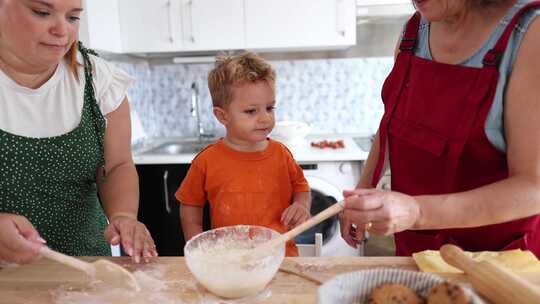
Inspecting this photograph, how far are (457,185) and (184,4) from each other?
1954 mm

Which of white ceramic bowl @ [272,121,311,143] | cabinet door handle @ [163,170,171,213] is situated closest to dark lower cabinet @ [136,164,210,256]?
cabinet door handle @ [163,170,171,213]

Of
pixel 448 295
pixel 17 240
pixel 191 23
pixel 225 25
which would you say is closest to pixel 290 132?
pixel 225 25

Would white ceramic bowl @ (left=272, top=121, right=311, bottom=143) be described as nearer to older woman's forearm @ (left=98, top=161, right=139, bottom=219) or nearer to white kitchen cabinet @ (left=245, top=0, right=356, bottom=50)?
white kitchen cabinet @ (left=245, top=0, right=356, bottom=50)

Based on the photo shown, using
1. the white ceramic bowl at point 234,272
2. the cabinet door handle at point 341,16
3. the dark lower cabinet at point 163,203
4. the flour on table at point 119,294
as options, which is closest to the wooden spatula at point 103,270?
the flour on table at point 119,294

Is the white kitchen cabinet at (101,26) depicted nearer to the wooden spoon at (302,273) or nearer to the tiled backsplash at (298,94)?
the tiled backsplash at (298,94)

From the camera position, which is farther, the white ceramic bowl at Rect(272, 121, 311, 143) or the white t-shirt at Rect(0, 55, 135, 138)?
the white ceramic bowl at Rect(272, 121, 311, 143)

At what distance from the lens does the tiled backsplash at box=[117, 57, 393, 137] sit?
2760 millimetres

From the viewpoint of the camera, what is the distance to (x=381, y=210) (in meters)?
0.71

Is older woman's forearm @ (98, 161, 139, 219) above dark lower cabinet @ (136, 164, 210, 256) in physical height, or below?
above

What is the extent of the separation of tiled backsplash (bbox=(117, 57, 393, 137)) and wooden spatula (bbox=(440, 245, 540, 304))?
7.08 feet

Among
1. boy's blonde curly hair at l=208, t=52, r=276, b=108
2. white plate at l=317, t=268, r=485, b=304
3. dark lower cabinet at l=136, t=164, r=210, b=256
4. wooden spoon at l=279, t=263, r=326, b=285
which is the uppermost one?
boy's blonde curly hair at l=208, t=52, r=276, b=108

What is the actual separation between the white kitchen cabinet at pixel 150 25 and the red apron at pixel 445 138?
5.48 feet

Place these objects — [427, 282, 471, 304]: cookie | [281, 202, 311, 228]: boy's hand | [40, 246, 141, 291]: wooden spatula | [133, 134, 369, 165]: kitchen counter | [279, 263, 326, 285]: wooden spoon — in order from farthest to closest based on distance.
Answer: [133, 134, 369, 165]: kitchen counter < [281, 202, 311, 228]: boy's hand < [279, 263, 326, 285]: wooden spoon < [40, 246, 141, 291]: wooden spatula < [427, 282, 471, 304]: cookie

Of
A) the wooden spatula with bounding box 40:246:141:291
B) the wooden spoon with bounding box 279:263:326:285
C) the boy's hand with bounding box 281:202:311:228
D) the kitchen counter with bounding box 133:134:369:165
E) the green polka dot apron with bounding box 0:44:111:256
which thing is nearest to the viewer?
the wooden spatula with bounding box 40:246:141:291
